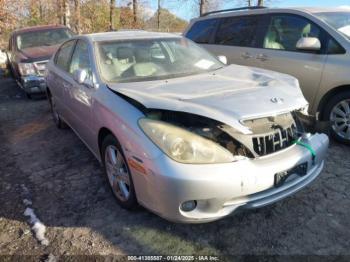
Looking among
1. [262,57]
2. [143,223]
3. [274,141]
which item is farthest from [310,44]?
[143,223]

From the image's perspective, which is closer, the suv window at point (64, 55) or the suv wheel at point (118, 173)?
the suv wheel at point (118, 173)

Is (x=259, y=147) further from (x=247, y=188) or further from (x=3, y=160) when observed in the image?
(x=3, y=160)

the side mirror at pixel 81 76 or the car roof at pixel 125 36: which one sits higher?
the car roof at pixel 125 36

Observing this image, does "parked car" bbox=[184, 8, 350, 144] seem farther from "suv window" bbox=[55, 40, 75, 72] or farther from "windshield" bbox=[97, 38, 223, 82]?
"suv window" bbox=[55, 40, 75, 72]

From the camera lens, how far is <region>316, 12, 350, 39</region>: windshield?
4.42m

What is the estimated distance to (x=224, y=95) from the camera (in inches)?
113

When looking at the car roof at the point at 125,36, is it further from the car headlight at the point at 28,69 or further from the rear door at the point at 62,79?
the car headlight at the point at 28,69

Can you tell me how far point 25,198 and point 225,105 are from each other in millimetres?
2264

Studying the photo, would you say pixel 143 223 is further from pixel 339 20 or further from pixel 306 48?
pixel 339 20

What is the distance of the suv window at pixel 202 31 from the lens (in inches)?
250

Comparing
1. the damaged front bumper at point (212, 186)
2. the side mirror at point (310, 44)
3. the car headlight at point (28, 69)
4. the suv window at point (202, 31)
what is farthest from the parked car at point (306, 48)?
the car headlight at point (28, 69)

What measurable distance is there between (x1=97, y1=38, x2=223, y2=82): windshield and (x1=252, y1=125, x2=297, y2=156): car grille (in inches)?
51.3

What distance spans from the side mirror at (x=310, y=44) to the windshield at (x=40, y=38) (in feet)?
23.1

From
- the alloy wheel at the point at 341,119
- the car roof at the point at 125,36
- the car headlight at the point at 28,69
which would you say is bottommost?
the car headlight at the point at 28,69
